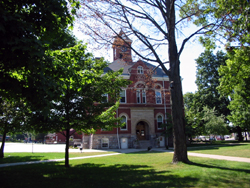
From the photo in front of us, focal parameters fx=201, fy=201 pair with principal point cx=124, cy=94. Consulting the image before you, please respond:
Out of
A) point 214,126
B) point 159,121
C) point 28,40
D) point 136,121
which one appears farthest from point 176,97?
point 214,126

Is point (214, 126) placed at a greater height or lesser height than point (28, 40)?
lesser

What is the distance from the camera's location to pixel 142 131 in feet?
108

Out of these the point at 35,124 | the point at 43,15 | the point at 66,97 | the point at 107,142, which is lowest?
the point at 107,142

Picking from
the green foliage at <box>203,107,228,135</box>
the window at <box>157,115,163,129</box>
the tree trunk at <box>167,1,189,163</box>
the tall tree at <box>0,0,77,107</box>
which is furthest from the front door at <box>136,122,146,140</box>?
the tall tree at <box>0,0,77,107</box>

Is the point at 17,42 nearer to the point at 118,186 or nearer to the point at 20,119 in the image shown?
the point at 118,186

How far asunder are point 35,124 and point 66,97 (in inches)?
83.7

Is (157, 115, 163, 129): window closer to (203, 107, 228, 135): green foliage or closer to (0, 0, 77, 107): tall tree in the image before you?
(203, 107, 228, 135): green foliage

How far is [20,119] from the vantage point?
11172 mm

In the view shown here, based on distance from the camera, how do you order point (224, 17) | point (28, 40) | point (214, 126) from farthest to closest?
1. point (214, 126)
2. point (224, 17)
3. point (28, 40)

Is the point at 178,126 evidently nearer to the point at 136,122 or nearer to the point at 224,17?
the point at 224,17

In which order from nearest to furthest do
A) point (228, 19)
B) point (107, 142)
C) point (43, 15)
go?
point (43, 15)
point (228, 19)
point (107, 142)

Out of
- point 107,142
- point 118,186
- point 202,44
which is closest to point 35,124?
point 118,186

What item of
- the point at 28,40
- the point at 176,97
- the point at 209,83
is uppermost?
the point at 209,83

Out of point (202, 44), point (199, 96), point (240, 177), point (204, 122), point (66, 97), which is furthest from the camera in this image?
point (199, 96)
